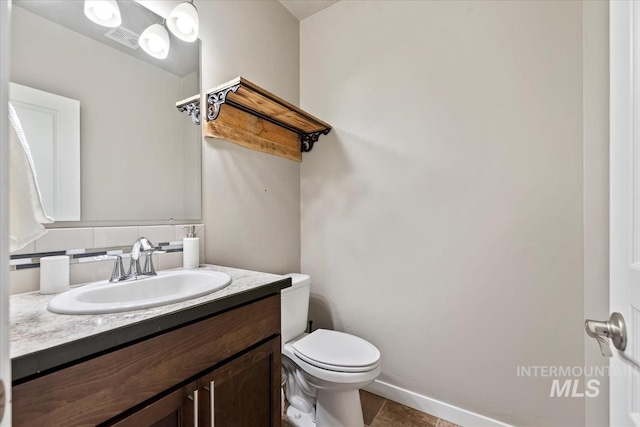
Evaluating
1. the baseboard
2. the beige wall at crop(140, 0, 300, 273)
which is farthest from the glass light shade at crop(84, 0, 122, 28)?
the baseboard

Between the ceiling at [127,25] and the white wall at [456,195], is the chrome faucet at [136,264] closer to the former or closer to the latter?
the ceiling at [127,25]

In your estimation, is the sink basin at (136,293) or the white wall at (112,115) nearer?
the sink basin at (136,293)

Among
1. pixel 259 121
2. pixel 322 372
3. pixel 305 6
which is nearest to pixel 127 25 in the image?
pixel 259 121

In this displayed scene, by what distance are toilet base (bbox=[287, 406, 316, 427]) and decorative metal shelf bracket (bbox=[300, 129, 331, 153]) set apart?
1.63m

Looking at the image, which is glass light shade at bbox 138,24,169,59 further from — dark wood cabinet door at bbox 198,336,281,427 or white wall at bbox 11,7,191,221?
dark wood cabinet door at bbox 198,336,281,427

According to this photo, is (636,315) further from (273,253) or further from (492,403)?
(273,253)

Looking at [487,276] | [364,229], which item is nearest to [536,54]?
[487,276]

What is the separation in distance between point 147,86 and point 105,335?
1059mm

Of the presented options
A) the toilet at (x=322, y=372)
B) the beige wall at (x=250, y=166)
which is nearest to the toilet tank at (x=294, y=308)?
the toilet at (x=322, y=372)

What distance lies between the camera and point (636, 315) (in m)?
0.46

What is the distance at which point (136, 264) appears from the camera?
3.27 feet

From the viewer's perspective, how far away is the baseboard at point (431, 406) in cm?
139

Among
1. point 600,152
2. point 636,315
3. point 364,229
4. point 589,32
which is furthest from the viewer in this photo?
point 364,229

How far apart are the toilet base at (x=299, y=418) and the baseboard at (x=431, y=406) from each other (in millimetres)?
487
